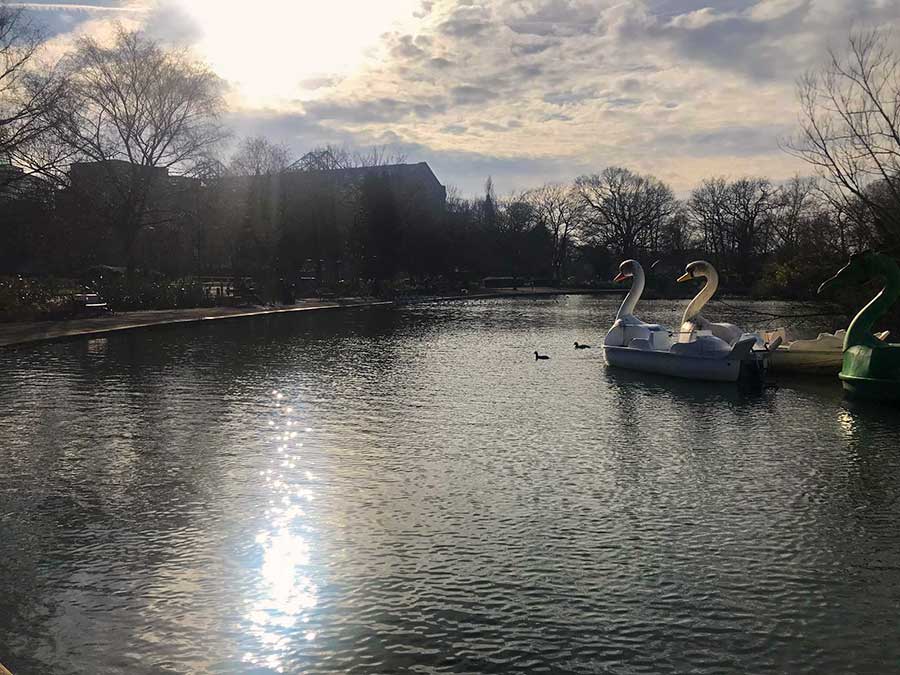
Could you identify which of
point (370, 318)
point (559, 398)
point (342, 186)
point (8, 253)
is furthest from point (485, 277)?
point (559, 398)

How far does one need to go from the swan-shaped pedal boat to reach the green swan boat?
1980 millimetres

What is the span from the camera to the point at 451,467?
936 centimetres

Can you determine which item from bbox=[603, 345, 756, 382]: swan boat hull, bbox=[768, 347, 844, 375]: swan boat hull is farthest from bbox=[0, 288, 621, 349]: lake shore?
bbox=[768, 347, 844, 375]: swan boat hull

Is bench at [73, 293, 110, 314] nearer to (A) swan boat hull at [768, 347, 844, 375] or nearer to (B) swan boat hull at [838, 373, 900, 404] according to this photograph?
(A) swan boat hull at [768, 347, 844, 375]

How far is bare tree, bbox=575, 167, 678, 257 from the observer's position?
92.2 metres

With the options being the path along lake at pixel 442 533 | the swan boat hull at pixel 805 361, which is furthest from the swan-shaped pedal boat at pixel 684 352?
the path along lake at pixel 442 533

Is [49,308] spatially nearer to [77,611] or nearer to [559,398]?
[559,398]

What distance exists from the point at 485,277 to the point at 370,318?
57525 mm

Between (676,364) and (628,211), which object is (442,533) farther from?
(628,211)

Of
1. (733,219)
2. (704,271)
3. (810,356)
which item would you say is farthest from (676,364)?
(733,219)

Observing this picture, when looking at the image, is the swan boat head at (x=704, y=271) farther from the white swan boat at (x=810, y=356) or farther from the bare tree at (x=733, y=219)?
the bare tree at (x=733, y=219)

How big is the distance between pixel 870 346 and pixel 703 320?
564 centimetres

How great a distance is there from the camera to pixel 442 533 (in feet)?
23.1

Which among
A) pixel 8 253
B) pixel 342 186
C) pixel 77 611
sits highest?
pixel 342 186
